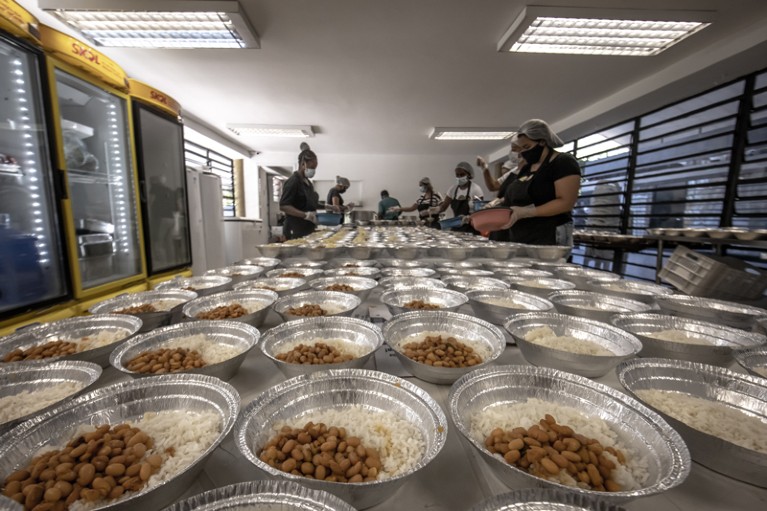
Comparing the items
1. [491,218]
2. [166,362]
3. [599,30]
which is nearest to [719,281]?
[491,218]

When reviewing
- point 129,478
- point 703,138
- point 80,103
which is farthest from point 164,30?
point 703,138

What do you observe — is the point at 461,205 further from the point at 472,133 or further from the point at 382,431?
the point at 382,431

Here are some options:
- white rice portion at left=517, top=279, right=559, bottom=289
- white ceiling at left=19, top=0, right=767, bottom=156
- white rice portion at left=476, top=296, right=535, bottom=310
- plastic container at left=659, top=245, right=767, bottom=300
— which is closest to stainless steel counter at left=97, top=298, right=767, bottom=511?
white rice portion at left=476, top=296, right=535, bottom=310

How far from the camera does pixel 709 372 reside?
62 centimetres

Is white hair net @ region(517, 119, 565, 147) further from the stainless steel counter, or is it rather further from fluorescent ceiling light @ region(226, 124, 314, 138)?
fluorescent ceiling light @ region(226, 124, 314, 138)

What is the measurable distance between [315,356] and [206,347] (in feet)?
1.00

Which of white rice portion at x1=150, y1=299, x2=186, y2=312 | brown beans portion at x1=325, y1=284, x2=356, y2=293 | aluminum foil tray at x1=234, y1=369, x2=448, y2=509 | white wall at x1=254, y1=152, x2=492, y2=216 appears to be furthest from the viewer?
white wall at x1=254, y1=152, x2=492, y2=216

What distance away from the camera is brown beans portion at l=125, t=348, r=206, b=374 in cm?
63

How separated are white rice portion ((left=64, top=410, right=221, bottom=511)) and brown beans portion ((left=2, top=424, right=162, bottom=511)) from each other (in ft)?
0.05

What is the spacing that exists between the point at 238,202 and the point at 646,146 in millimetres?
8605

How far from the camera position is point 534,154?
234cm

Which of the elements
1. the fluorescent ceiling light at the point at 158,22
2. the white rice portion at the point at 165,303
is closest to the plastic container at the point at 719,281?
the white rice portion at the point at 165,303

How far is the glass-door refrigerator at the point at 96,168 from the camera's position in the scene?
6.13 feet

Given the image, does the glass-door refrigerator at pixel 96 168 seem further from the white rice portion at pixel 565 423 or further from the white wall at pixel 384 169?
the white wall at pixel 384 169
